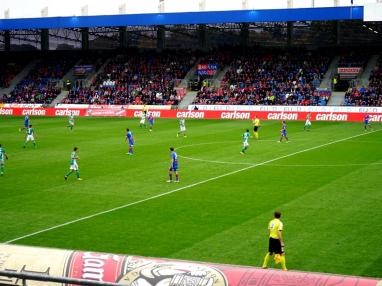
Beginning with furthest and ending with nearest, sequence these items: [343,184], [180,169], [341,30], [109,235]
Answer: [341,30] < [180,169] < [343,184] < [109,235]

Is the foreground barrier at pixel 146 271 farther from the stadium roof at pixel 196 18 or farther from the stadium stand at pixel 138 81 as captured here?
the stadium stand at pixel 138 81

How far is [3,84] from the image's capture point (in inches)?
3629

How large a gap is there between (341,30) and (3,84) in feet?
152

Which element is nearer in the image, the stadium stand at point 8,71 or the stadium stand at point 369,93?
the stadium stand at point 369,93

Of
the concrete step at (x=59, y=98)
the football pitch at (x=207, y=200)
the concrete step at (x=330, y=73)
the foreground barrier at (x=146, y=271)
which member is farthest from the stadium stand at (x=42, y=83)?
the foreground barrier at (x=146, y=271)

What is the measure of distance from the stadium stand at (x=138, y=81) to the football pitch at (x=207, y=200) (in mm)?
32376

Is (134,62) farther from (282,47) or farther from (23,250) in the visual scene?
(23,250)

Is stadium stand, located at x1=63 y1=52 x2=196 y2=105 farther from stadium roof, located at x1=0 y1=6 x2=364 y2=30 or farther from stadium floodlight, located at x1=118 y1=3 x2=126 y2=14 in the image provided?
stadium floodlight, located at x1=118 y1=3 x2=126 y2=14

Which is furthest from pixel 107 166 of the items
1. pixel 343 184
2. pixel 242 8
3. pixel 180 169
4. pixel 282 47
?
pixel 282 47

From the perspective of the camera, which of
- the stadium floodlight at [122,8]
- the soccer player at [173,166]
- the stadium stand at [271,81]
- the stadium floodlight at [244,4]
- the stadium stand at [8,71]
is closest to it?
the soccer player at [173,166]

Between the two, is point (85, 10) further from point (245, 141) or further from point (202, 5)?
point (245, 141)

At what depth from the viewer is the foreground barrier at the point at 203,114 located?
208 ft

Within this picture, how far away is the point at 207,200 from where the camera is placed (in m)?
26.2

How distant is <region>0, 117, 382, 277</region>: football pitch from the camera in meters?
19.2
